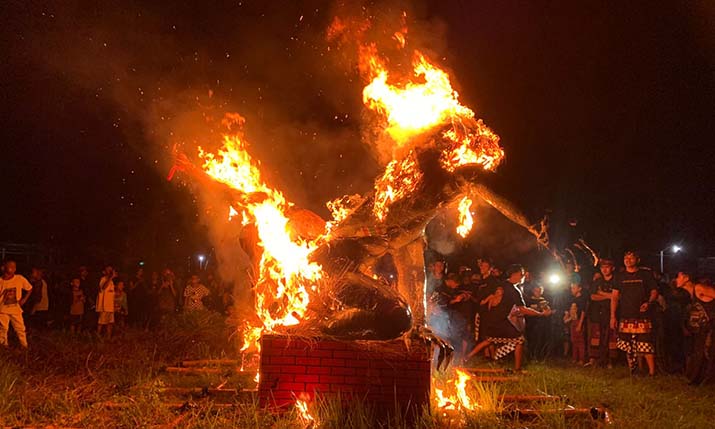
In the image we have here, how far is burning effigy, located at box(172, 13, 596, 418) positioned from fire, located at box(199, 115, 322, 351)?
0.04 ft

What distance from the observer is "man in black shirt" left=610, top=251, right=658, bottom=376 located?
33.0 feet

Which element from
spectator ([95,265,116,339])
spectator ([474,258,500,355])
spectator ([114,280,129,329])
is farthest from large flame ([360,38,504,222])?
spectator ([114,280,129,329])

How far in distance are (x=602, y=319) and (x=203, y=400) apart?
7.97m

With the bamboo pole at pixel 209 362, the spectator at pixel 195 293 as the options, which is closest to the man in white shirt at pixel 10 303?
the bamboo pole at pixel 209 362

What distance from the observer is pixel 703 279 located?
31.8ft

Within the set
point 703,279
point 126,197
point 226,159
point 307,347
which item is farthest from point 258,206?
point 126,197

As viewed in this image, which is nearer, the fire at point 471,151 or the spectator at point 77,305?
the fire at point 471,151

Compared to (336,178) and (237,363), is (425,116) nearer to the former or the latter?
(237,363)

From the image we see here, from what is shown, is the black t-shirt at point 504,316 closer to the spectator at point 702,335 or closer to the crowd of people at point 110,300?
the spectator at point 702,335

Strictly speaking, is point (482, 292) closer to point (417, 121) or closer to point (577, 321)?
point (577, 321)

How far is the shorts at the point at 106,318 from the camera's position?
1393 centimetres

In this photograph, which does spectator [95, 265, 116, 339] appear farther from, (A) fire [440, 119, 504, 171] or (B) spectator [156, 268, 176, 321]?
Answer: (A) fire [440, 119, 504, 171]

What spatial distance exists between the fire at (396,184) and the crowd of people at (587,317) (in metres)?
4.46

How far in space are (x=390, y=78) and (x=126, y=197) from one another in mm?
18777
